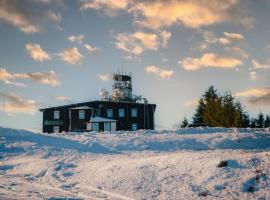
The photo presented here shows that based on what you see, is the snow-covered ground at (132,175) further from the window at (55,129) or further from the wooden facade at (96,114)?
the window at (55,129)

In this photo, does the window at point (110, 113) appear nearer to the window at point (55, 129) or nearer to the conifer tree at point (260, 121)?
the window at point (55, 129)

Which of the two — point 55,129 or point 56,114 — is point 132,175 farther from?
point 56,114

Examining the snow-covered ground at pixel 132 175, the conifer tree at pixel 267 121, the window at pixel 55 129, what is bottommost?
the snow-covered ground at pixel 132 175

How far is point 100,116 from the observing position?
62156 millimetres

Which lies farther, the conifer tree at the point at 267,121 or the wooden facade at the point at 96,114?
the conifer tree at the point at 267,121

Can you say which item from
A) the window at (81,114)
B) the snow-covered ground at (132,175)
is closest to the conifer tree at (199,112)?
the window at (81,114)

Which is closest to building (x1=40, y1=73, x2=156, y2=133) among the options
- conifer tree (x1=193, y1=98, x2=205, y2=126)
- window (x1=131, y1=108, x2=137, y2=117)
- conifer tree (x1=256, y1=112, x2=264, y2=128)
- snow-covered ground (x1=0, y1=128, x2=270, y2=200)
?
window (x1=131, y1=108, x2=137, y2=117)

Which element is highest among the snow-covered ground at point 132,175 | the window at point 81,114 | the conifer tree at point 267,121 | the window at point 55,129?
the window at point 81,114

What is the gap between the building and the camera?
60.8 metres

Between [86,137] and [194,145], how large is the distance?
282 inches

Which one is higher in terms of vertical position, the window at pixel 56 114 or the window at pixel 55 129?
the window at pixel 56 114

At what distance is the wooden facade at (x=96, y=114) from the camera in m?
62.1

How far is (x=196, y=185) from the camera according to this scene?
10680mm

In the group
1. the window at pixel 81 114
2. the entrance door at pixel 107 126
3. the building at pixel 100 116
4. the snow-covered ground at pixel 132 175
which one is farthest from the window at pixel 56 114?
the snow-covered ground at pixel 132 175
